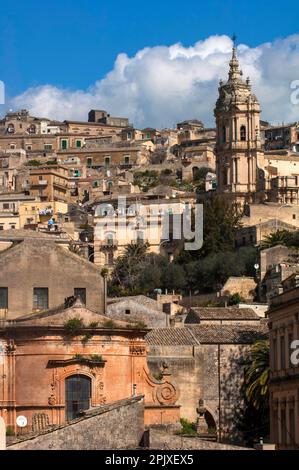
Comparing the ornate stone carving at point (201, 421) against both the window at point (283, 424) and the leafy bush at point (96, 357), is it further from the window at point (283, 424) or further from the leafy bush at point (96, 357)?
the leafy bush at point (96, 357)

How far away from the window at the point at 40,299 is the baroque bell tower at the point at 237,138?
92.7 m

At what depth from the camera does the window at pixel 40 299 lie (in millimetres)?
59406

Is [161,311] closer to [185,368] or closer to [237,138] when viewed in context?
[185,368]

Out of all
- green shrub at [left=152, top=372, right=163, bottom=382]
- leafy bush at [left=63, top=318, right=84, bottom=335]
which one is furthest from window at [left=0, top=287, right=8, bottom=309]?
green shrub at [left=152, top=372, right=163, bottom=382]

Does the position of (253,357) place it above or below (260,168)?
below

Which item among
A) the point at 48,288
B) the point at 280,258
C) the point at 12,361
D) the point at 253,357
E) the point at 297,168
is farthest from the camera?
the point at 297,168

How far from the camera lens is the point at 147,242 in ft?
450

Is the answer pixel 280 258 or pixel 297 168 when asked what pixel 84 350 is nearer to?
pixel 280 258

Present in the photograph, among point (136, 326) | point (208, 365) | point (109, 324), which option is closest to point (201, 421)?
point (136, 326)

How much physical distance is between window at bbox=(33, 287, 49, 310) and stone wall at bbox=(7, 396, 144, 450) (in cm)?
1150

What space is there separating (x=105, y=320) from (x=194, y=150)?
13470 centimetres
